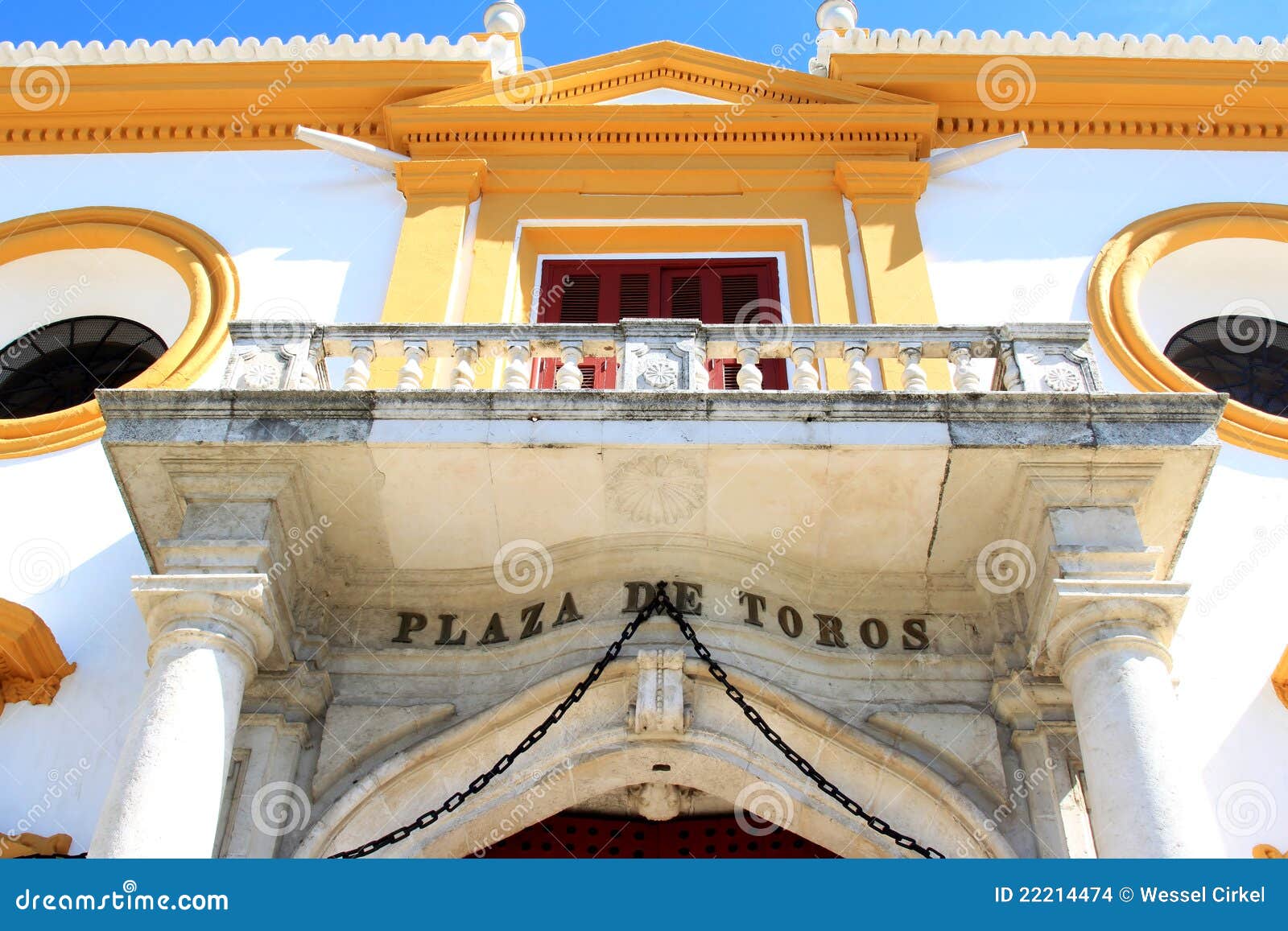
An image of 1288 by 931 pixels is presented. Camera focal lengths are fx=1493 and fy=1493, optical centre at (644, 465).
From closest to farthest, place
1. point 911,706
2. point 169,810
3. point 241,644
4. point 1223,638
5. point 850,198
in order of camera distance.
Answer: point 169,810, point 241,644, point 911,706, point 1223,638, point 850,198

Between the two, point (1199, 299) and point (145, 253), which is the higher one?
point (145, 253)

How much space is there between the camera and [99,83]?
12.9 m

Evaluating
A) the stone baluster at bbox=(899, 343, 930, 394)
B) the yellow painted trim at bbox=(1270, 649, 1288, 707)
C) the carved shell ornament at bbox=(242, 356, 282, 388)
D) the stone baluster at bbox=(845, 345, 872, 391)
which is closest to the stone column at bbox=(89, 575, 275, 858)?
the carved shell ornament at bbox=(242, 356, 282, 388)

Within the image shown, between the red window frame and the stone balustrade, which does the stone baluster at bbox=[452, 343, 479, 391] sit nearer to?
the stone balustrade

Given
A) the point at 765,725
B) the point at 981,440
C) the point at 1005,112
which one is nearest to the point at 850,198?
the point at 1005,112

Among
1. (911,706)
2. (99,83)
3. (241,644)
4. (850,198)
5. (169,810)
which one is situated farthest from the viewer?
(99,83)

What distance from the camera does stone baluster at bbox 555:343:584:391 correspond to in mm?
8578

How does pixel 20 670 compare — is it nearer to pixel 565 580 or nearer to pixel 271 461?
pixel 271 461

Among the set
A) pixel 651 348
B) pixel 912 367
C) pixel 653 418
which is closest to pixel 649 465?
pixel 653 418

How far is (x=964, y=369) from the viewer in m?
8.62

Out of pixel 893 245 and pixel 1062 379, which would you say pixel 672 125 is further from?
pixel 1062 379

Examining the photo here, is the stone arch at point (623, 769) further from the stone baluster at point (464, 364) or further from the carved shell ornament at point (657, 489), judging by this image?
the stone baluster at point (464, 364)

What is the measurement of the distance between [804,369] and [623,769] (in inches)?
98.3

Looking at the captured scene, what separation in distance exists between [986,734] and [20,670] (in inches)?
218
